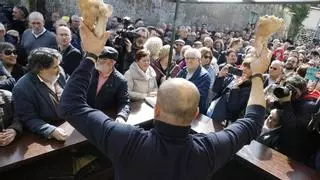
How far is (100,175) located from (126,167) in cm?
158

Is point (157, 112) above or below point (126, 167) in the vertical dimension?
above

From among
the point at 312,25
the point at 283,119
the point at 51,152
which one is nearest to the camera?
the point at 51,152

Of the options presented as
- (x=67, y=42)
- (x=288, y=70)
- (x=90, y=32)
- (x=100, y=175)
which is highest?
(x=90, y=32)

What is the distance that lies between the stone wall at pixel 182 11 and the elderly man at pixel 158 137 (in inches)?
247

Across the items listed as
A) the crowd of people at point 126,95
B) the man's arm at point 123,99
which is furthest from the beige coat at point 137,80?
the man's arm at point 123,99

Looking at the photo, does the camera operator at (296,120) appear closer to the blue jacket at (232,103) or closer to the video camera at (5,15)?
the blue jacket at (232,103)

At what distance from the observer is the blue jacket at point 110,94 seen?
9.05ft

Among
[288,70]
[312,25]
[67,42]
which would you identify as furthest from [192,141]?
[312,25]

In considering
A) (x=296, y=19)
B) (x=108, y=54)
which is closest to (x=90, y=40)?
(x=108, y=54)

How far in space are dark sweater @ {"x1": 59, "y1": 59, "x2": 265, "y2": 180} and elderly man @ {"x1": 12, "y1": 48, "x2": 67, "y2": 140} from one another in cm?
95

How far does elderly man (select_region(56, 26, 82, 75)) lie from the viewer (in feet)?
12.4

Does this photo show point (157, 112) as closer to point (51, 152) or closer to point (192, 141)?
point (192, 141)

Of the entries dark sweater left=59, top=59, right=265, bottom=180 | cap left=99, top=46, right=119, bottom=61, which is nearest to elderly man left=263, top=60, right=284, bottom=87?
cap left=99, top=46, right=119, bottom=61

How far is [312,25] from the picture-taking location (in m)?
25.4
